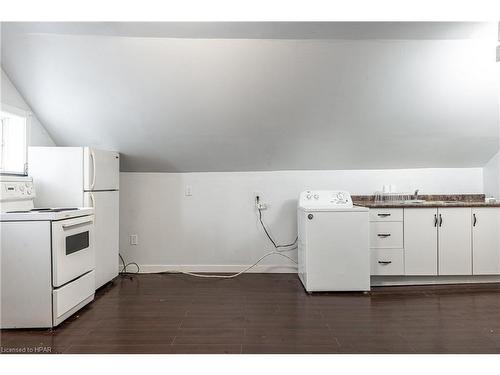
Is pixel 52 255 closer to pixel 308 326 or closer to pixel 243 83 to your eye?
pixel 308 326

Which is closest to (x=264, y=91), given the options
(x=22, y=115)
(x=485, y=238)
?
(x=22, y=115)

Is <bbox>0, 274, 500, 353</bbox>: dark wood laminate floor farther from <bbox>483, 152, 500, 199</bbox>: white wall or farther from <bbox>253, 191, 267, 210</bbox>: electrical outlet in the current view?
<bbox>483, 152, 500, 199</bbox>: white wall

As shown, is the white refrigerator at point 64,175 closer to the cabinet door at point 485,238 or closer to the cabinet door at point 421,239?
the cabinet door at point 421,239

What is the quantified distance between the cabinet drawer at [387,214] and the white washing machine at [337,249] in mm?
254

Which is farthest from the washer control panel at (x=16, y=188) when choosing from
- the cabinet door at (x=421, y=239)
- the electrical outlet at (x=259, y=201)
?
the cabinet door at (x=421, y=239)

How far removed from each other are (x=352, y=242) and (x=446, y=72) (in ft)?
5.53

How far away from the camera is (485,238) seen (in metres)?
3.18

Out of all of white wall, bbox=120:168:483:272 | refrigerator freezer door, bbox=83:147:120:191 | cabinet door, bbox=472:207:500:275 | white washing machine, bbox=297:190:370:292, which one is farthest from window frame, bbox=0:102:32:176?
cabinet door, bbox=472:207:500:275

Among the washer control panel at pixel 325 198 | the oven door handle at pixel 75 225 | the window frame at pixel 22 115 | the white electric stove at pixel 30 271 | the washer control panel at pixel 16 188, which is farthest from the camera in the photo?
the washer control panel at pixel 325 198

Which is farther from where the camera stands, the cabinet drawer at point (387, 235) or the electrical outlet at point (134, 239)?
the electrical outlet at point (134, 239)

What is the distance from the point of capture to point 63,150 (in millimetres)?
2906

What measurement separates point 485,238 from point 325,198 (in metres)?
1.55

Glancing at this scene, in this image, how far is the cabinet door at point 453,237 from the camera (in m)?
3.17

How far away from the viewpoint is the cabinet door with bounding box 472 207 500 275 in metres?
3.18
